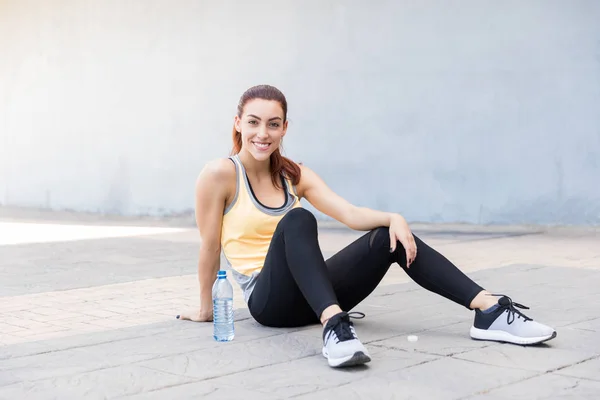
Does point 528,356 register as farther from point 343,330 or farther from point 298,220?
point 298,220

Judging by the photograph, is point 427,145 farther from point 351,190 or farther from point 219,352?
point 219,352

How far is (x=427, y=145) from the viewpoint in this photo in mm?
9188

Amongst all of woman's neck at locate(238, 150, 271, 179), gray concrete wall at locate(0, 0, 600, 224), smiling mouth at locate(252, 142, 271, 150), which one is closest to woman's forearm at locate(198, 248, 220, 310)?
woman's neck at locate(238, 150, 271, 179)

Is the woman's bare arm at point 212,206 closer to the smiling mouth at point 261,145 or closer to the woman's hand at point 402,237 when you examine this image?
the smiling mouth at point 261,145

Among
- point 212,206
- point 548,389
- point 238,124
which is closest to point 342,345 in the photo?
point 548,389

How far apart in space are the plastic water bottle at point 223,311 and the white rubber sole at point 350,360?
26.3 inches

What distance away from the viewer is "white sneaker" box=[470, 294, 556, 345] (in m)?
3.26

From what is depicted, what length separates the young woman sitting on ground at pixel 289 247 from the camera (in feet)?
10.8

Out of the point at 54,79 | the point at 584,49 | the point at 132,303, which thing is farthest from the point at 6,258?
the point at 54,79

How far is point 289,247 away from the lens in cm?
328

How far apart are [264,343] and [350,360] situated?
62 cm

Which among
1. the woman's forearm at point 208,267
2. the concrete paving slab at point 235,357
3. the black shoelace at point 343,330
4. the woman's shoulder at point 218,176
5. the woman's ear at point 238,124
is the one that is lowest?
the concrete paving slab at point 235,357

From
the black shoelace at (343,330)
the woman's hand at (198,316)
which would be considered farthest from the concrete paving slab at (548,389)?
the woman's hand at (198,316)

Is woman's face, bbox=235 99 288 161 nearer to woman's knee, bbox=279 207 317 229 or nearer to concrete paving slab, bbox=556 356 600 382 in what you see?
woman's knee, bbox=279 207 317 229
